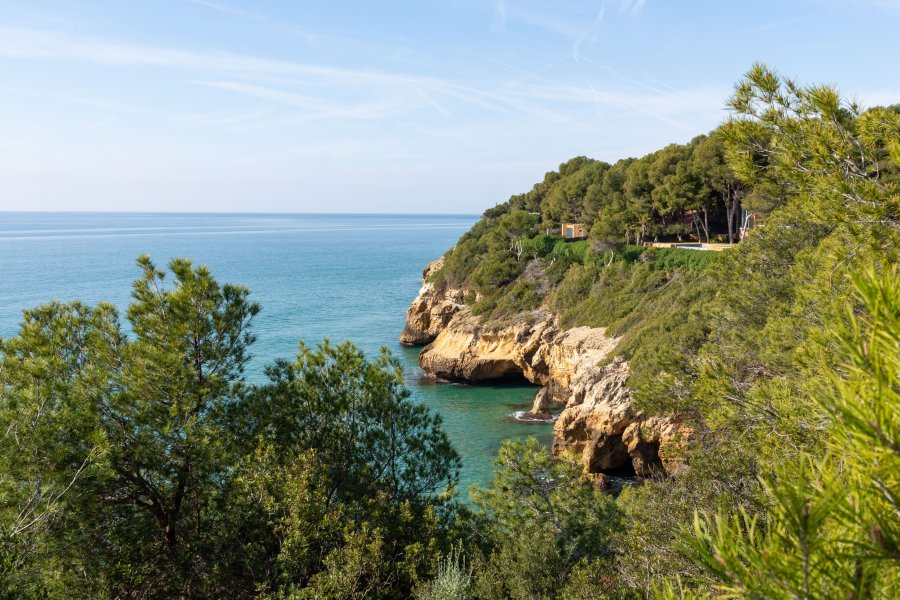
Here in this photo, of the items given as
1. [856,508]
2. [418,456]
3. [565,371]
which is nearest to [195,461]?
[418,456]

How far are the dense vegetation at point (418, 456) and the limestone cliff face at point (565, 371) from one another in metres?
3.70

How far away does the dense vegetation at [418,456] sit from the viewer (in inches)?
104

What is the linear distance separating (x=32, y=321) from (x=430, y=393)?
1080 inches

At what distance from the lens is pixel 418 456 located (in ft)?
42.0

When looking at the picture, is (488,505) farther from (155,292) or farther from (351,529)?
(155,292)

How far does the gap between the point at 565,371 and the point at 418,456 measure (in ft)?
72.1

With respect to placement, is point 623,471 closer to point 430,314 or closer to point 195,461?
point 195,461

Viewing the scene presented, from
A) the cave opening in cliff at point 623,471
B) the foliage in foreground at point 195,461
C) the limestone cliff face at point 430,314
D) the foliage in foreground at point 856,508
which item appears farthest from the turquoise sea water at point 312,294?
the foliage in foreground at point 856,508

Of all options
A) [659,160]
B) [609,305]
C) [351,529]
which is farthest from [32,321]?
[659,160]

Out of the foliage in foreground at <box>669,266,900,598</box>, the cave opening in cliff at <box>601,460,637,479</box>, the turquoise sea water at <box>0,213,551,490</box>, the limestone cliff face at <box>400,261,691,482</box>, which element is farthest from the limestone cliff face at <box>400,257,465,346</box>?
the foliage in foreground at <box>669,266,900,598</box>

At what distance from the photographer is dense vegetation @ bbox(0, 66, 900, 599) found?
8.70 ft

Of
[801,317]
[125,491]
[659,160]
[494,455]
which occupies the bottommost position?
[494,455]

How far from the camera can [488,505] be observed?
12.4 meters

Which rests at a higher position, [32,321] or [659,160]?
[659,160]
